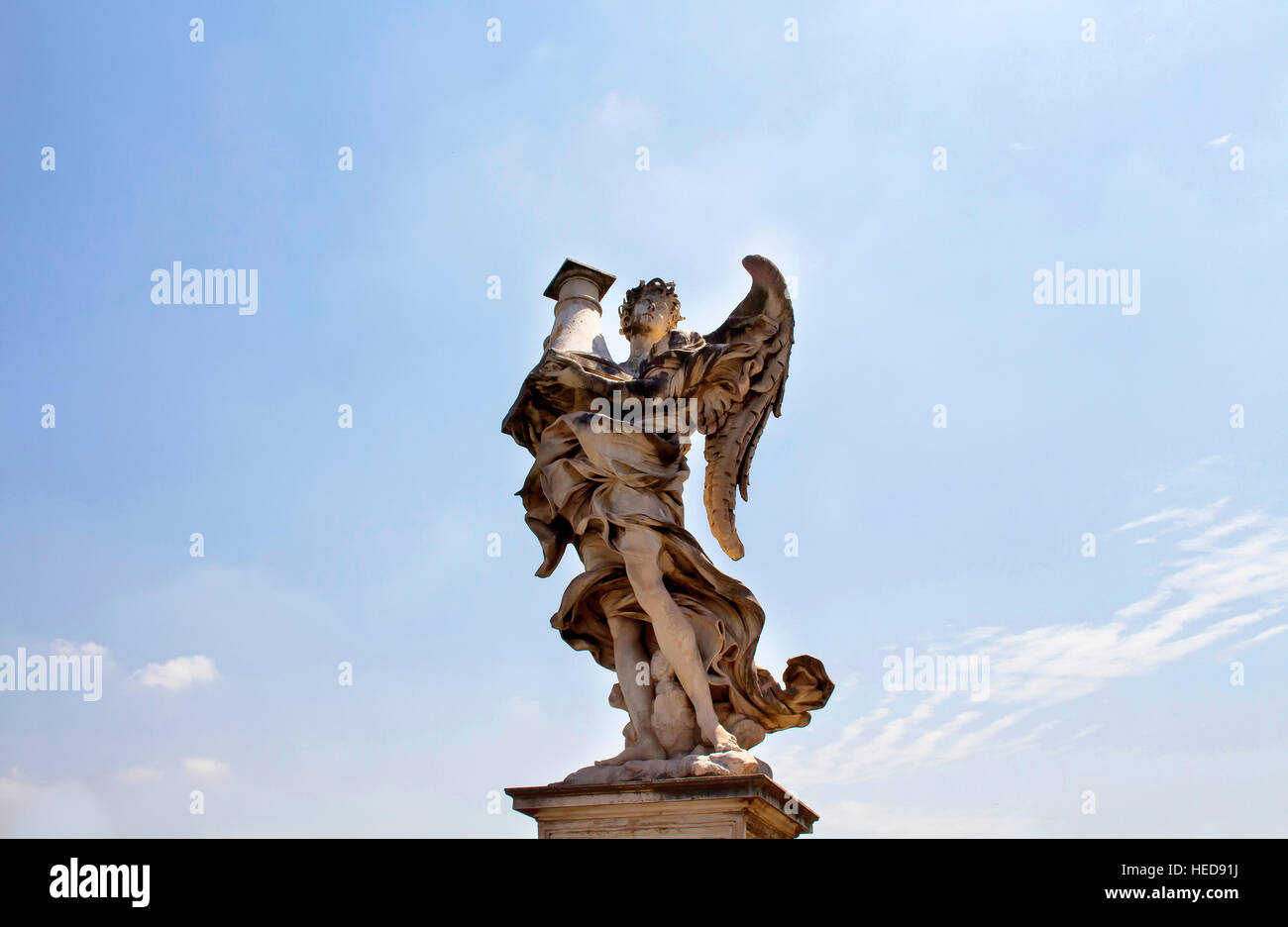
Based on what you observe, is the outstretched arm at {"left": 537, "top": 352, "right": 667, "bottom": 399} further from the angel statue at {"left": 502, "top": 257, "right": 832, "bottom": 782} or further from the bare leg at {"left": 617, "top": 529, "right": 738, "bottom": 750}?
the bare leg at {"left": 617, "top": 529, "right": 738, "bottom": 750}

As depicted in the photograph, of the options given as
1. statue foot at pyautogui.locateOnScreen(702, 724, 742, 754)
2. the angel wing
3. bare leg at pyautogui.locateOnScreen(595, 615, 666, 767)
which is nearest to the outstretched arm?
the angel wing

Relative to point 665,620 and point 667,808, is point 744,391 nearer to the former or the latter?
point 665,620

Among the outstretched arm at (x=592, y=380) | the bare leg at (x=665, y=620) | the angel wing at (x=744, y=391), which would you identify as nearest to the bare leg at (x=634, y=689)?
the bare leg at (x=665, y=620)

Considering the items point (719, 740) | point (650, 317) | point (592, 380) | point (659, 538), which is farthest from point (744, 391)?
point (719, 740)

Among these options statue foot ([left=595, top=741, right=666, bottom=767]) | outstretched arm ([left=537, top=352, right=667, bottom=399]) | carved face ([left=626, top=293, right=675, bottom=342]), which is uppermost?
carved face ([left=626, top=293, right=675, bottom=342])

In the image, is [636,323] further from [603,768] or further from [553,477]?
[603,768]

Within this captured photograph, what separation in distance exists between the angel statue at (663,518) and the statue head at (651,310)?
0.53 ft

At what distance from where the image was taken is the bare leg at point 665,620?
20.7 feet

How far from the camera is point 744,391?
704 centimetres

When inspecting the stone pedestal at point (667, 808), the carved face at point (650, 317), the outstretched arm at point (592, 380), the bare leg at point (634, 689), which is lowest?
the stone pedestal at point (667, 808)

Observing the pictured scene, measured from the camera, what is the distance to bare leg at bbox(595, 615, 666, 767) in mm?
6242

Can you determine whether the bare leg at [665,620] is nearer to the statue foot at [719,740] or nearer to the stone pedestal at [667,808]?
the statue foot at [719,740]
